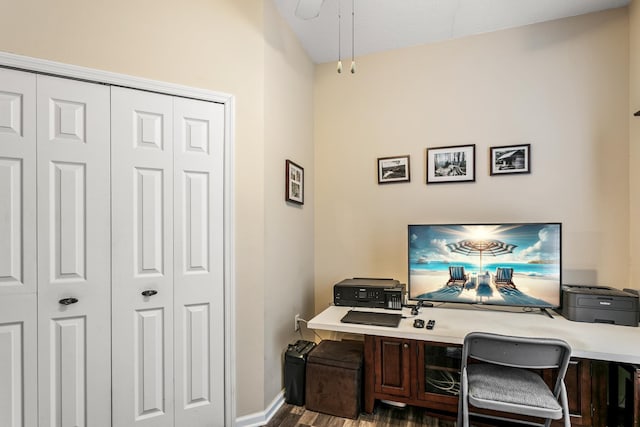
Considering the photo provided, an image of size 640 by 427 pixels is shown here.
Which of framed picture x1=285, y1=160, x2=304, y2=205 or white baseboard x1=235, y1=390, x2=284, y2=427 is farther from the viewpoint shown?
framed picture x1=285, y1=160, x2=304, y2=205

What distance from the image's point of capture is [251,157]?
2.12 m

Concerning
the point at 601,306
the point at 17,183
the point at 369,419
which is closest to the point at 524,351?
the point at 601,306

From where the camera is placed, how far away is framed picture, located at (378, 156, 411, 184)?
278 cm

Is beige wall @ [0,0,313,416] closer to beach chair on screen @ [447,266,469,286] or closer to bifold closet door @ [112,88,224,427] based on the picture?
Answer: bifold closet door @ [112,88,224,427]

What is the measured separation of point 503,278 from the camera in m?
2.22

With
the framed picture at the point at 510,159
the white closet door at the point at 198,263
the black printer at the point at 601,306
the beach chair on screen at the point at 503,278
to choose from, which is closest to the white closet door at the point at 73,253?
the white closet door at the point at 198,263

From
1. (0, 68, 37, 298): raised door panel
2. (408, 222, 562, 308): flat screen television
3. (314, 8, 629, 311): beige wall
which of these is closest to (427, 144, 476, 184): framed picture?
(314, 8, 629, 311): beige wall

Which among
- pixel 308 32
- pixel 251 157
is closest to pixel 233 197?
pixel 251 157

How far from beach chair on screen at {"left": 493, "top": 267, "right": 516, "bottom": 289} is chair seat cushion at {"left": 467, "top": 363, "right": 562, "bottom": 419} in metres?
0.62

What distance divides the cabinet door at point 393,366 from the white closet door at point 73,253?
1.63 metres

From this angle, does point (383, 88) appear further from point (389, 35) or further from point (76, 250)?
point (76, 250)

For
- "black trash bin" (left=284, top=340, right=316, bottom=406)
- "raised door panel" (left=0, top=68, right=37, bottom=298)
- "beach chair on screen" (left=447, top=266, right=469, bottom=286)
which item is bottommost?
"black trash bin" (left=284, top=340, right=316, bottom=406)

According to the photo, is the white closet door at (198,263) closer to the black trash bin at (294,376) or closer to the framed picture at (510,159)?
the black trash bin at (294,376)

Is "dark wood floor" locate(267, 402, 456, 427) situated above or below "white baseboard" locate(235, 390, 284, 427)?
below
